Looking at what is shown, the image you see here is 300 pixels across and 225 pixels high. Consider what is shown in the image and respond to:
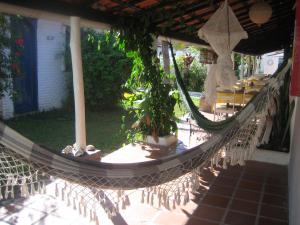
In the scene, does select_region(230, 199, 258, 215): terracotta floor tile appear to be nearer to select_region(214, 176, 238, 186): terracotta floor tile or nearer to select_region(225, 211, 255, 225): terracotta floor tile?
select_region(225, 211, 255, 225): terracotta floor tile

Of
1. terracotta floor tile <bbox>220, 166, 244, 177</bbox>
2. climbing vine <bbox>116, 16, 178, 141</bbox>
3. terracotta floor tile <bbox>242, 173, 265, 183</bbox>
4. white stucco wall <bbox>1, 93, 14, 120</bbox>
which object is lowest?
terracotta floor tile <bbox>242, 173, 265, 183</bbox>

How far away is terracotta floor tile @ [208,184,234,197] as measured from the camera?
3045mm

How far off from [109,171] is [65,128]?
4203 mm

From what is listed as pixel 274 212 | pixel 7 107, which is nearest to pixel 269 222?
pixel 274 212

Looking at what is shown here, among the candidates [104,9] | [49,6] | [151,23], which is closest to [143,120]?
[151,23]

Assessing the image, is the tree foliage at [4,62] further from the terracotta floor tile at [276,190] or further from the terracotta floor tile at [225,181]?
the terracotta floor tile at [276,190]

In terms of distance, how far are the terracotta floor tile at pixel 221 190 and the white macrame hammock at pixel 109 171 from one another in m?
0.97

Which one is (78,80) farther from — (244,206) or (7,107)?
(7,107)

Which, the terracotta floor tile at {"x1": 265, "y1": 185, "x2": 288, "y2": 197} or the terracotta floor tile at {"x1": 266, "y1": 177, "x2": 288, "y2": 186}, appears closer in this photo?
the terracotta floor tile at {"x1": 265, "y1": 185, "x2": 288, "y2": 197}

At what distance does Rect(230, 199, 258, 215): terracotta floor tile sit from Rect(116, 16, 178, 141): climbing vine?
172 cm

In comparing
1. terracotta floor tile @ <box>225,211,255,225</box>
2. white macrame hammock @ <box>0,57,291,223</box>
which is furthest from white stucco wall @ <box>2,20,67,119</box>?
white macrame hammock @ <box>0,57,291,223</box>

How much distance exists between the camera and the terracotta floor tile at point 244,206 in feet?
8.93

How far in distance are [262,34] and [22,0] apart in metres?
4.84

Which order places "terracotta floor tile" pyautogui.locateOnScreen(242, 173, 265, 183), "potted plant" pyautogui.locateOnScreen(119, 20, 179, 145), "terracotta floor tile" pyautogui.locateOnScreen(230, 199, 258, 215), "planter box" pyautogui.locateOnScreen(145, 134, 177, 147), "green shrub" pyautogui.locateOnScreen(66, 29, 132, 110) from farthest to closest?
"green shrub" pyautogui.locateOnScreen(66, 29, 132, 110)
"planter box" pyautogui.locateOnScreen(145, 134, 177, 147)
"potted plant" pyautogui.locateOnScreen(119, 20, 179, 145)
"terracotta floor tile" pyautogui.locateOnScreen(242, 173, 265, 183)
"terracotta floor tile" pyautogui.locateOnScreen(230, 199, 258, 215)
